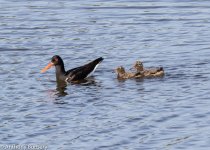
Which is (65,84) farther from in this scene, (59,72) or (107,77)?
(107,77)

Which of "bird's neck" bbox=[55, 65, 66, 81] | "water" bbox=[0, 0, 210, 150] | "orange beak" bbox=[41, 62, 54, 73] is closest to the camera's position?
"water" bbox=[0, 0, 210, 150]

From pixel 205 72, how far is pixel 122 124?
5534 mm

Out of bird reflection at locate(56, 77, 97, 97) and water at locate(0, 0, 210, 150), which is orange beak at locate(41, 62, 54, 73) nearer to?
water at locate(0, 0, 210, 150)

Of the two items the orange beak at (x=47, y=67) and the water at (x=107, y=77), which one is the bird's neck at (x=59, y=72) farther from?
the water at (x=107, y=77)

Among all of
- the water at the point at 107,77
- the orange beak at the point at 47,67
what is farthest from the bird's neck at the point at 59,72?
the water at the point at 107,77

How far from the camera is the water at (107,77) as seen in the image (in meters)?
17.0

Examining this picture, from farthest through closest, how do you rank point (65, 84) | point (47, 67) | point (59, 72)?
point (47, 67) < point (59, 72) < point (65, 84)

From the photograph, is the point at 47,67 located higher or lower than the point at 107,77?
higher

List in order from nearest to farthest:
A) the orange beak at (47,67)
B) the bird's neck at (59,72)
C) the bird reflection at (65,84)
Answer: the bird reflection at (65,84) → the bird's neck at (59,72) → the orange beak at (47,67)

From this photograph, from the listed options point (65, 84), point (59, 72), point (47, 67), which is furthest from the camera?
point (47, 67)

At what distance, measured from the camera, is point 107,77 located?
76.5 ft

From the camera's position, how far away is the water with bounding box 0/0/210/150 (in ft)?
55.7

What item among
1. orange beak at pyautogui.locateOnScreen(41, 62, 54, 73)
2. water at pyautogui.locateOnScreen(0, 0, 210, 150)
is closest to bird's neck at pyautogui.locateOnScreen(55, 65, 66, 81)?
orange beak at pyautogui.locateOnScreen(41, 62, 54, 73)

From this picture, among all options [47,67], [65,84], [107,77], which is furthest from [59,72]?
[107,77]
